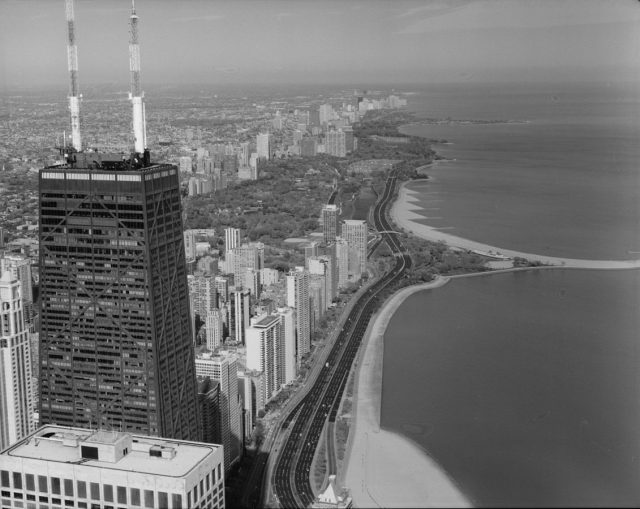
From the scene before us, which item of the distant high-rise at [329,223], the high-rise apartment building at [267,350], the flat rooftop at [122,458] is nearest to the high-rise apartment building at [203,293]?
the high-rise apartment building at [267,350]

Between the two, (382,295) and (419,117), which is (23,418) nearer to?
(382,295)

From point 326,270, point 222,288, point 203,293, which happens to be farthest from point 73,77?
point 326,270

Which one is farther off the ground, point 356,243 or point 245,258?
point 356,243

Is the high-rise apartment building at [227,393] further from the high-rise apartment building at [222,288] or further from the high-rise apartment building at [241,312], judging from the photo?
the high-rise apartment building at [222,288]

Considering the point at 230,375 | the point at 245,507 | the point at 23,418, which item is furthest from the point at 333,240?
the point at 245,507

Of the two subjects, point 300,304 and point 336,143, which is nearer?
point 300,304

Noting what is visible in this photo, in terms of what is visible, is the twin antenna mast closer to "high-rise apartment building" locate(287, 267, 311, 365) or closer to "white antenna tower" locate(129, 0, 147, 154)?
"white antenna tower" locate(129, 0, 147, 154)

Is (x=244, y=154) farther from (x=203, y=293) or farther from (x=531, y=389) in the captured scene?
(x=531, y=389)
